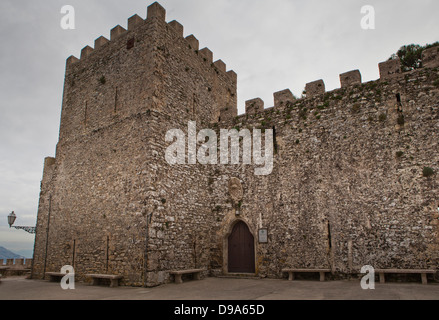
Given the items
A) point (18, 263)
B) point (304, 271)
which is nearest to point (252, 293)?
point (304, 271)

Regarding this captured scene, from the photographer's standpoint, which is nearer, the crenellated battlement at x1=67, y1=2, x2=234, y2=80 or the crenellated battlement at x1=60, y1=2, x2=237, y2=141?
the crenellated battlement at x1=60, y1=2, x2=237, y2=141

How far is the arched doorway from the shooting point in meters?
12.4

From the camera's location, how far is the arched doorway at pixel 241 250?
12438mm

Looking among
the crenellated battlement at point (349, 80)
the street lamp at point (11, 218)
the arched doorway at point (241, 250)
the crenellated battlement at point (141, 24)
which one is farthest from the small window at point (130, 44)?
the street lamp at point (11, 218)

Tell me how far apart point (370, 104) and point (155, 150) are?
24.1 feet

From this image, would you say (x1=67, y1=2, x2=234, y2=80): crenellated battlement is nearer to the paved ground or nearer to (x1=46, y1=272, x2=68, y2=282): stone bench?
(x1=46, y1=272, x2=68, y2=282): stone bench

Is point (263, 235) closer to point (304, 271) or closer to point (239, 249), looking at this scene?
point (239, 249)

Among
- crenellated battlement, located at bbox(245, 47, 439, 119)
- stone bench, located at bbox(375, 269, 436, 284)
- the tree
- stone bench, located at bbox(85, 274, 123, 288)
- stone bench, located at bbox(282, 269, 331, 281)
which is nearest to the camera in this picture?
stone bench, located at bbox(375, 269, 436, 284)

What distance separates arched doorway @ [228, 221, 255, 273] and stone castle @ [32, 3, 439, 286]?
1.7 inches

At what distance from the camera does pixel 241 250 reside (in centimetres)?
1268

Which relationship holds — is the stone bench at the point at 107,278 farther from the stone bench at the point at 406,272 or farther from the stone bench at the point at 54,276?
the stone bench at the point at 406,272

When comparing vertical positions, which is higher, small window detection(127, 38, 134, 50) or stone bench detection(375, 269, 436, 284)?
small window detection(127, 38, 134, 50)

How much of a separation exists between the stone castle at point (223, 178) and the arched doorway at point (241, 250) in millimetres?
44

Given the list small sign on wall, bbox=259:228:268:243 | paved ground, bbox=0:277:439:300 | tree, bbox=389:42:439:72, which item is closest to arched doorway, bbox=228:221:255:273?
small sign on wall, bbox=259:228:268:243
